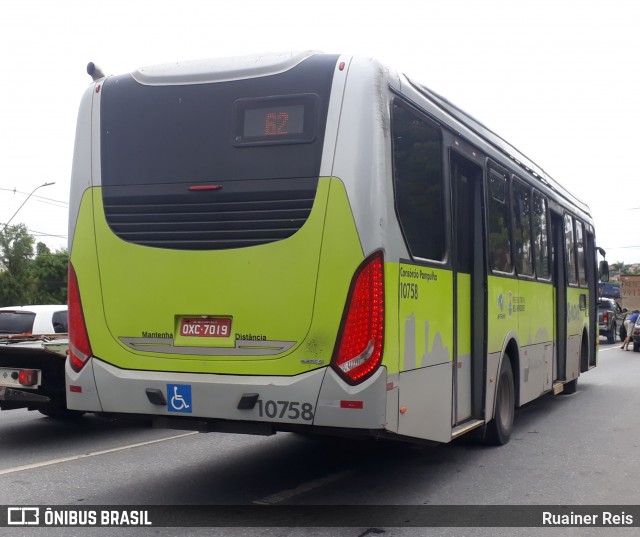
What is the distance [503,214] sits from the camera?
9.14 m

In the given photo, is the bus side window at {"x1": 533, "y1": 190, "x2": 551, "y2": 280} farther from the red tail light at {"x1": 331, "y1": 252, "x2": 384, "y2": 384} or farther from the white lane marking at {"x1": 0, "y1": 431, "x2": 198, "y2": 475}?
the red tail light at {"x1": 331, "y1": 252, "x2": 384, "y2": 384}

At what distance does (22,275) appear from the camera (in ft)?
228

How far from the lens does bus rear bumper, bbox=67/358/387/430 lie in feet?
18.9

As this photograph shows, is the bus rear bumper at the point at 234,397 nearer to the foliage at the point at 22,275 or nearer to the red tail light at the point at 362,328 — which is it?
the red tail light at the point at 362,328

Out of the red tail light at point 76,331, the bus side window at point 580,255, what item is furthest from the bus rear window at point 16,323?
the bus side window at point 580,255

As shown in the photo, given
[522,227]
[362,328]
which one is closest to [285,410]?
[362,328]

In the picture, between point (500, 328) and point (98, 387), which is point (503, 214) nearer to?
point (500, 328)

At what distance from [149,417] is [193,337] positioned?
2.41 feet

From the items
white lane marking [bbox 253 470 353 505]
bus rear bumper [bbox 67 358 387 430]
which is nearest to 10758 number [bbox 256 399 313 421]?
bus rear bumper [bbox 67 358 387 430]

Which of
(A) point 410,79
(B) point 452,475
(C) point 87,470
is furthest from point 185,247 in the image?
(B) point 452,475

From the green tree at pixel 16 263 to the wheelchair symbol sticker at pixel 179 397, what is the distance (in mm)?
63946

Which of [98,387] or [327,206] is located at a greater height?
[327,206]

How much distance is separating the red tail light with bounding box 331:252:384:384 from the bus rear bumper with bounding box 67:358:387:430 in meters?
0.08

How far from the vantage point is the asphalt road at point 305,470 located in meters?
6.80
